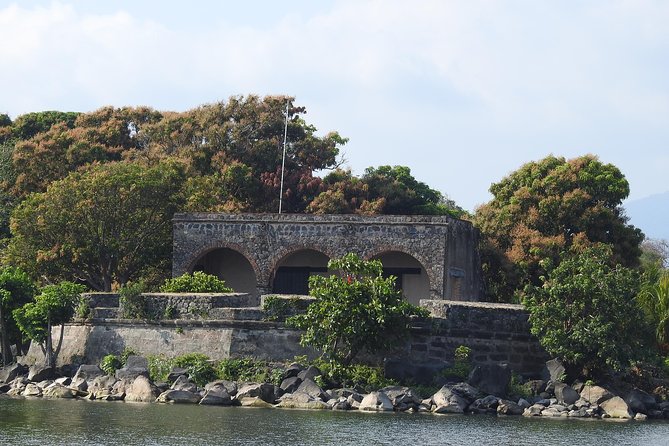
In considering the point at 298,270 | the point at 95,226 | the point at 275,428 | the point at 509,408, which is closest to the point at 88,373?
the point at 95,226

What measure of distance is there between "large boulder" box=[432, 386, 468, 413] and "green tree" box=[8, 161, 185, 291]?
15494 mm

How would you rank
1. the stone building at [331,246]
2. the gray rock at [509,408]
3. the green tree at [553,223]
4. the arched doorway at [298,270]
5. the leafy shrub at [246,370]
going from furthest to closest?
1. the arched doorway at [298,270]
2. the green tree at [553,223]
3. the stone building at [331,246]
4. the leafy shrub at [246,370]
5. the gray rock at [509,408]

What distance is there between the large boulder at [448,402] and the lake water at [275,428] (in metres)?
0.74

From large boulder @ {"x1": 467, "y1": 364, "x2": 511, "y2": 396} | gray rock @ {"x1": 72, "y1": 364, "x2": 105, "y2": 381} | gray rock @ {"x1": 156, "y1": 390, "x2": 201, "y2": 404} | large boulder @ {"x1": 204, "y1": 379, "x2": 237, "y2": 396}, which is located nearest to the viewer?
large boulder @ {"x1": 467, "y1": 364, "x2": 511, "y2": 396}

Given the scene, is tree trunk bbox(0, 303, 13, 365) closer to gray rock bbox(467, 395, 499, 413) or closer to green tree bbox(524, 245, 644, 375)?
gray rock bbox(467, 395, 499, 413)

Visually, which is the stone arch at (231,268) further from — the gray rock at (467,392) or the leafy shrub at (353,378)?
the gray rock at (467,392)

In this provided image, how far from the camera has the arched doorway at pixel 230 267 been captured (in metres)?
46.9

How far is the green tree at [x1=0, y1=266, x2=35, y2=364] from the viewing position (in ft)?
131

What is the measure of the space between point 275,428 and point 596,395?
9.19 metres

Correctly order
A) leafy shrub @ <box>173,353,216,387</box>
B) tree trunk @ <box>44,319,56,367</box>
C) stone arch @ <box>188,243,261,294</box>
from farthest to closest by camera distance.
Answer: stone arch @ <box>188,243,261,294</box> → tree trunk @ <box>44,319,56,367</box> → leafy shrub @ <box>173,353,216,387</box>

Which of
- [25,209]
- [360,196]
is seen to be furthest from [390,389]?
[360,196]

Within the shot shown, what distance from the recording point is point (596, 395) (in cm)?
3366

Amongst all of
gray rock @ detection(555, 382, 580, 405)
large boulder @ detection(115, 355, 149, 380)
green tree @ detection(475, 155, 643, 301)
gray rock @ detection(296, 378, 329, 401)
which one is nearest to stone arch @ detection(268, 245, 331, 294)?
green tree @ detection(475, 155, 643, 301)

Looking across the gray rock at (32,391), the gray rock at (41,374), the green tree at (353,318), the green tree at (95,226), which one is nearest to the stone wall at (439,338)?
the green tree at (353,318)
